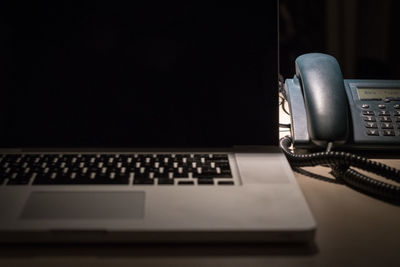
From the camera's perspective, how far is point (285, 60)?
131 centimetres

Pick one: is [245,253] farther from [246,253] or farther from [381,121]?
[381,121]

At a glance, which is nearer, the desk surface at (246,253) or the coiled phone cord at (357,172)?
the desk surface at (246,253)

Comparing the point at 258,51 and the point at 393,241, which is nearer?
the point at 393,241

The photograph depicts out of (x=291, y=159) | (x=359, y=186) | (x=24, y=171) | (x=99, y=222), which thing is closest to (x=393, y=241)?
(x=359, y=186)

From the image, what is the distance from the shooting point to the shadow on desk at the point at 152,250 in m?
0.48

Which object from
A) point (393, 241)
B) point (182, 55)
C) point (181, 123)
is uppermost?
point (182, 55)

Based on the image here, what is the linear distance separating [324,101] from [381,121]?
11 cm

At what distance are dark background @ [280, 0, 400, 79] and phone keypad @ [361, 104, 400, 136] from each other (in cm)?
84

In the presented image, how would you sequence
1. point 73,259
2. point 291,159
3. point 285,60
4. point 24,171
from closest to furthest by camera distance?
point 73,259, point 24,171, point 291,159, point 285,60

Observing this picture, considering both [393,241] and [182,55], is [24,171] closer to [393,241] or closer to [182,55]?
[182,55]

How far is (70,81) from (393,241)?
0.51 m

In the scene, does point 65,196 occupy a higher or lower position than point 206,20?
lower

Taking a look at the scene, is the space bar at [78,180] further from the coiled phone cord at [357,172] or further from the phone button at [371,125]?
the phone button at [371,125]

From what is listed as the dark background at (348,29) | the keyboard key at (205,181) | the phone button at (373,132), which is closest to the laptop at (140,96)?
the keyboard key at (205,181)
